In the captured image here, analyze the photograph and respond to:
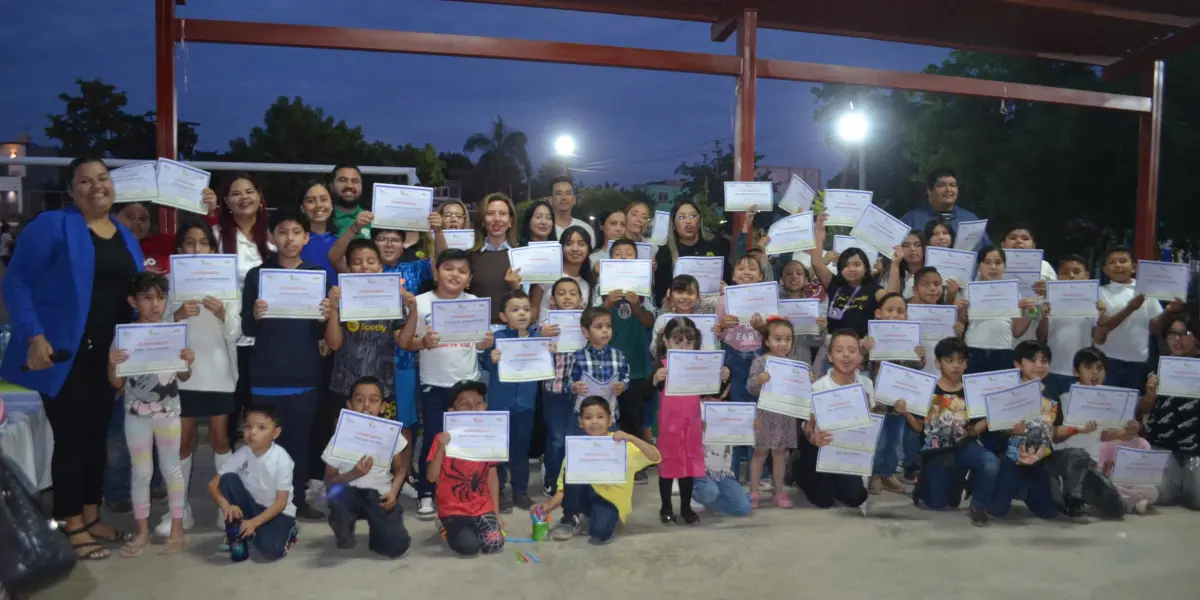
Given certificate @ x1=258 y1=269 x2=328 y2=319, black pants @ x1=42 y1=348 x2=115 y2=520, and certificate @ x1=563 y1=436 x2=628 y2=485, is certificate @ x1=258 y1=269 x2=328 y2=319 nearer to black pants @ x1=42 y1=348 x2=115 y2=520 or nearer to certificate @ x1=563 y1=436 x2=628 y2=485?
black pants @ x1=42 y1=348 x2=115 y2=520

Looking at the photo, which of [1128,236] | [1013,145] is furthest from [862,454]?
[1128,236]

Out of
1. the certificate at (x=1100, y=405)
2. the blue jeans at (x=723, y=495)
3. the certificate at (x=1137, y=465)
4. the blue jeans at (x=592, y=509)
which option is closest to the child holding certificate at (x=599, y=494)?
the blue jeans at (x=592, y=509)

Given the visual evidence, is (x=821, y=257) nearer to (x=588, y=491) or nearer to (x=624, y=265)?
(x=624, y=265)

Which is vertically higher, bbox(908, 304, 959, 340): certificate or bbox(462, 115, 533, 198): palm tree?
bbox(462, 115, 533, 198): palm tree

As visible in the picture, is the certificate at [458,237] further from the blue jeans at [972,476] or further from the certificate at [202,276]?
the blue jeans at [972,476]

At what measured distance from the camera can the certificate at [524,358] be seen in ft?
16.5

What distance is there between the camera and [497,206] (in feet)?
18.6

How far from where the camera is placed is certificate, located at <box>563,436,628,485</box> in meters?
4.69

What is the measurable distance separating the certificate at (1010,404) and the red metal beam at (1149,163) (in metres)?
4.39

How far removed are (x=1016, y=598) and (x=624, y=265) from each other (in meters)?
2.71

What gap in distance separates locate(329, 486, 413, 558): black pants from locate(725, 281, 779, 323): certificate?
2.25m

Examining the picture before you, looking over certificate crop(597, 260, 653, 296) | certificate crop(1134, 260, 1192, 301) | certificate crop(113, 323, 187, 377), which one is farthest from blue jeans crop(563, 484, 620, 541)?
certificate crop(1134, 260, 1192, 301)

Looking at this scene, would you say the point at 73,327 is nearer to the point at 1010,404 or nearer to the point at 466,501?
the point at 466,501

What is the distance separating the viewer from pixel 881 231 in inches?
237
